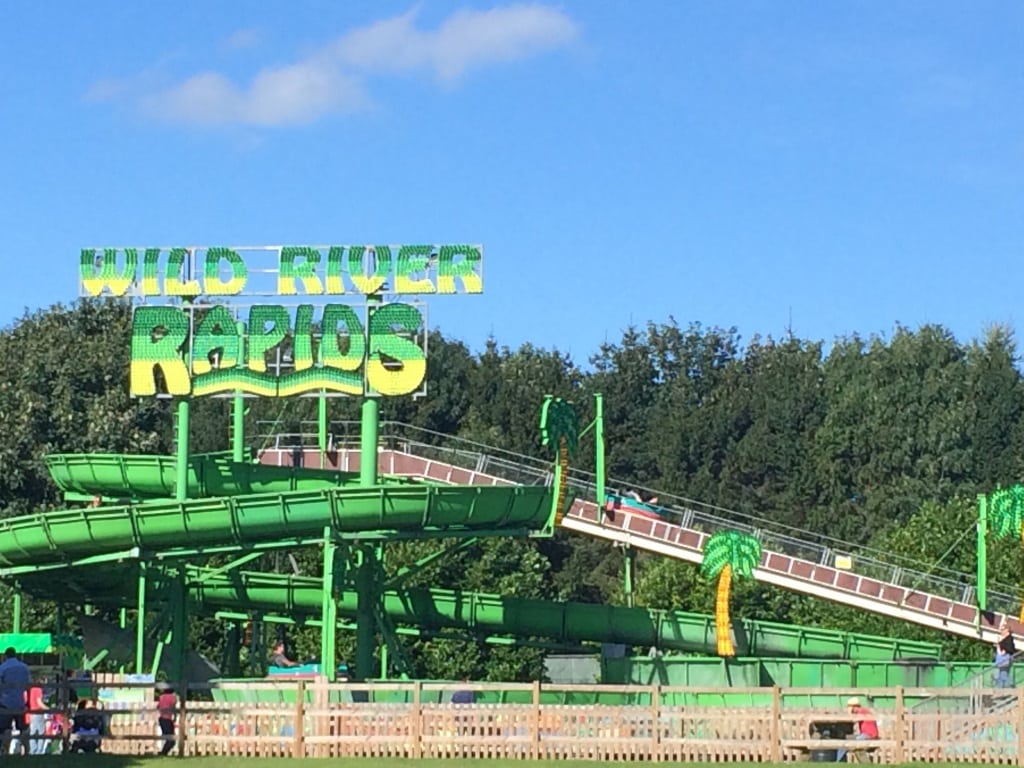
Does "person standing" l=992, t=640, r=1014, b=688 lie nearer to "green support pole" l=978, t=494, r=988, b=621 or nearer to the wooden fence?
the wooden fence

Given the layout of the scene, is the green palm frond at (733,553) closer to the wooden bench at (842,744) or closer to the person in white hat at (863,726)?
the person in white hat at (863,726)

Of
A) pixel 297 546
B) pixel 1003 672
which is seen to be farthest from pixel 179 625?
pixel 1003 672

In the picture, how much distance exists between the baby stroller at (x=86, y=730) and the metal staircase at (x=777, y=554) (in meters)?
28.0

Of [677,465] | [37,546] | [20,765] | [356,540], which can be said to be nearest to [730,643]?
[356,540]

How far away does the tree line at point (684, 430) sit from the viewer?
3105 inches

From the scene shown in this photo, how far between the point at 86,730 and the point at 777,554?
33.2 meters

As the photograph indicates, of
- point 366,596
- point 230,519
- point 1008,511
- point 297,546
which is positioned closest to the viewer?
point 230,519

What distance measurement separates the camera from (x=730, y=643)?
175ft

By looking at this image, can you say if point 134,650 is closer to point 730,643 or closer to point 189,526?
point 189,526

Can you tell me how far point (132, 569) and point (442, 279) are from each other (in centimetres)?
1242

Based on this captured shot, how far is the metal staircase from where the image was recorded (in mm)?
61031

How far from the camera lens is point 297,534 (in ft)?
164

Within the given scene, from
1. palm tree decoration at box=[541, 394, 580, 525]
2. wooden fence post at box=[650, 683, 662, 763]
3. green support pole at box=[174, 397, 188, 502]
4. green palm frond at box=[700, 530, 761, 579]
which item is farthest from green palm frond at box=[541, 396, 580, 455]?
wooden fence post at box=[650, 683, 662, 763]

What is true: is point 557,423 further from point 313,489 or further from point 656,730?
point 656,730
